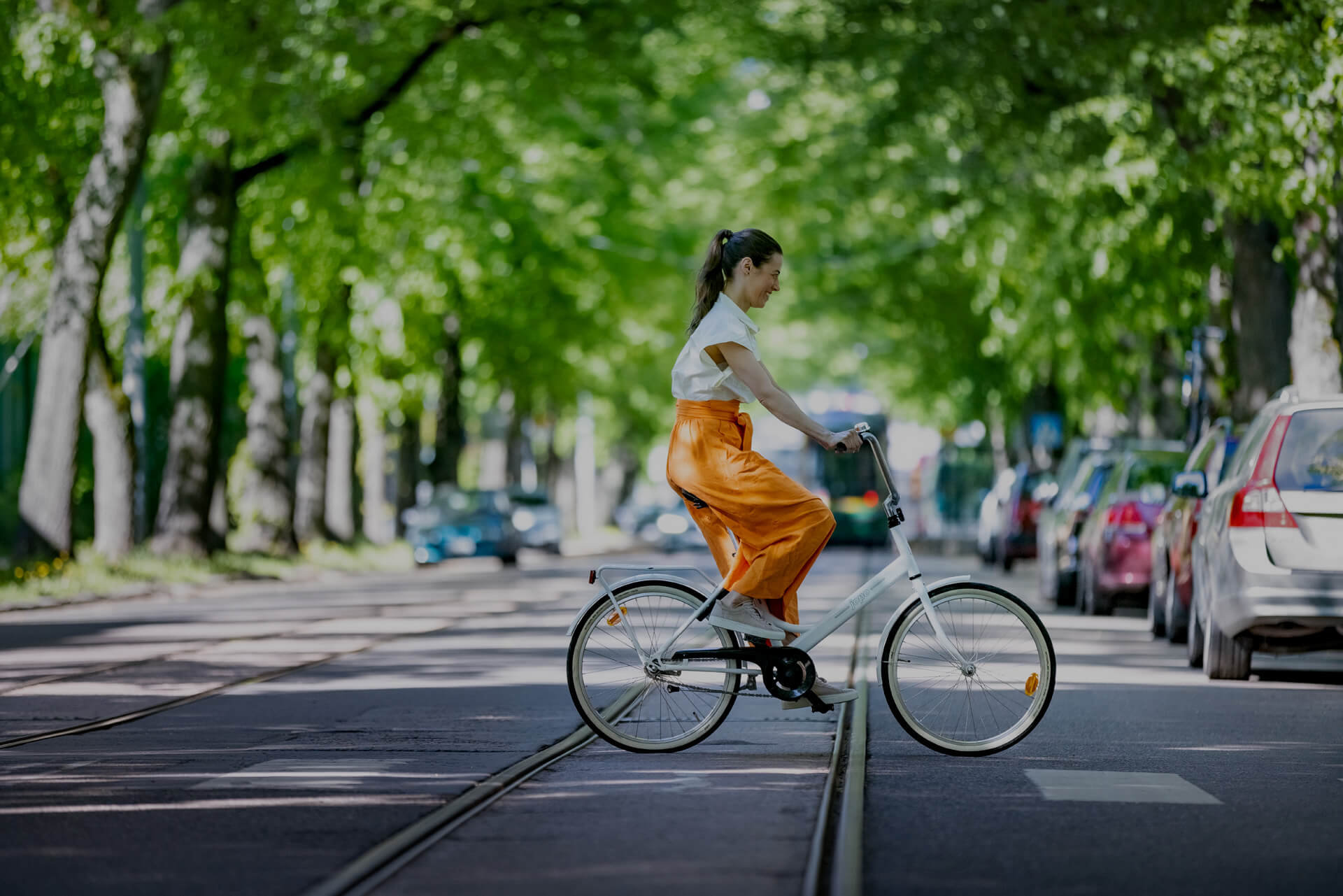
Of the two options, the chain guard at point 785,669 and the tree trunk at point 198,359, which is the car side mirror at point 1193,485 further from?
the tree trunk at point 198,359

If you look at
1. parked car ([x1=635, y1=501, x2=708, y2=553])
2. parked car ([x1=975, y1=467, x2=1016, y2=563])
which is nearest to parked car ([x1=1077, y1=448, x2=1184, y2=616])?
parked car ([x1=975, y1=467, x2=1016, y2=563])

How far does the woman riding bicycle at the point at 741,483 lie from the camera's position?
8.54 m

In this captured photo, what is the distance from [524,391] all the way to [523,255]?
789 centimetres

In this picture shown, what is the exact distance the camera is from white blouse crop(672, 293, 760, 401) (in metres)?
8.61

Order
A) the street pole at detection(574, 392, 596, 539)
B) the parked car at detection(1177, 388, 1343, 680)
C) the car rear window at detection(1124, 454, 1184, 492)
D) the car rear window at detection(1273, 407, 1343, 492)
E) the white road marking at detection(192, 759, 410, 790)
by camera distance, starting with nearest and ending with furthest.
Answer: the white road marking at detection(192, 759, 410, 790) < the parked car at detection(1177, 388, 1343, 680) < the car rear window at detection(1273, 407, 1343, 492) < the car rear window at detection(1124, 454, 1184, 492) < the street pole at detection(574, 392, 596, 539)

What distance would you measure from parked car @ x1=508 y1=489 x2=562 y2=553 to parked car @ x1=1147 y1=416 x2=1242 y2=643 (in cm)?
2818

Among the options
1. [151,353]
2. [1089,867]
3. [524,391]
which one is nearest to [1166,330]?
[151,353]

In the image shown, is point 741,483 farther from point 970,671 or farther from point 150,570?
point 150,570

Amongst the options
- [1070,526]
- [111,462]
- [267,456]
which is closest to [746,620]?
[1070,526]

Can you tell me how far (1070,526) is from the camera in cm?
2181

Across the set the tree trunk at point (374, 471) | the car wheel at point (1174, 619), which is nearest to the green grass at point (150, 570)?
the tree trunk at point (374, 471)

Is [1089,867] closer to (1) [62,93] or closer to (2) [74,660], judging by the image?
(2) [74,660]

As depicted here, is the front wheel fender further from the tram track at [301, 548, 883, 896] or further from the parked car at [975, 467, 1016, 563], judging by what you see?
the parked car at [975, 467, 1016, 563]

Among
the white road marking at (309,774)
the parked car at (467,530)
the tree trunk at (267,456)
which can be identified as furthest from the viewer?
the parked car at (467,530)
